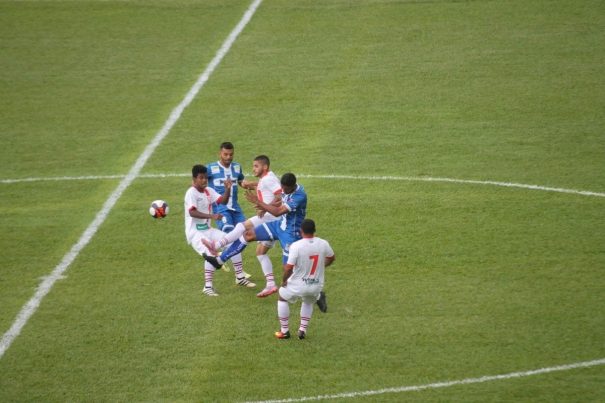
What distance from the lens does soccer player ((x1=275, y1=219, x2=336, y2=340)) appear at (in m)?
13.0

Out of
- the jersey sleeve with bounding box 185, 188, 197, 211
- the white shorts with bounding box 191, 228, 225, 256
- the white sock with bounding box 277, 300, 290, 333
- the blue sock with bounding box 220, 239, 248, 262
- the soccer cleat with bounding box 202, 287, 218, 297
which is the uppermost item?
the jersey sleeve with bounding box 185, 188, 197, 211

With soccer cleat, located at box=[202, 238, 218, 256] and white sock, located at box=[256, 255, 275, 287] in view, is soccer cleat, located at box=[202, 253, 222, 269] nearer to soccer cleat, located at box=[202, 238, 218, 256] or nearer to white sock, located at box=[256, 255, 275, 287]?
soccer cleat, located at box=[202, 238, 218, 256]

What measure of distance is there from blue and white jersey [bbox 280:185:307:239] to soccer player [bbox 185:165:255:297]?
1.11 m

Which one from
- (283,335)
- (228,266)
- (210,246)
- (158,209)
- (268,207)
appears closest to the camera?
(283,335)

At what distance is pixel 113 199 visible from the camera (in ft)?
63.4

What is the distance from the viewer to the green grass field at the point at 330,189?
12.7m

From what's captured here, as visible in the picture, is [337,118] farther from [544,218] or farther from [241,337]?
[241,337]

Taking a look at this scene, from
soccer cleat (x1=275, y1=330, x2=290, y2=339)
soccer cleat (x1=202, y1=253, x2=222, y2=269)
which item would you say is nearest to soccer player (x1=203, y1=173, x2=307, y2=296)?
soccer cleat (x1=202, y1=253, x2=222, y2=269)

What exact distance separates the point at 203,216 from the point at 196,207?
8.2 inches

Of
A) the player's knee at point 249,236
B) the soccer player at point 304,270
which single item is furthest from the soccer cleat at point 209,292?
the soccer player at point 304,270

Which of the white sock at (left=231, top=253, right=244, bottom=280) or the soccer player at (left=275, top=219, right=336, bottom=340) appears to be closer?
the soccer player at (left=275, top=219, right=336, bottom=340)

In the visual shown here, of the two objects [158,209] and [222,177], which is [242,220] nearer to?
[222,177]

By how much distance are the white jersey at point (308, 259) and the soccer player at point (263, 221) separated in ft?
6.43

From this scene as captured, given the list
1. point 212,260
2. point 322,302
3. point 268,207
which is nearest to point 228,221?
point 212,260
